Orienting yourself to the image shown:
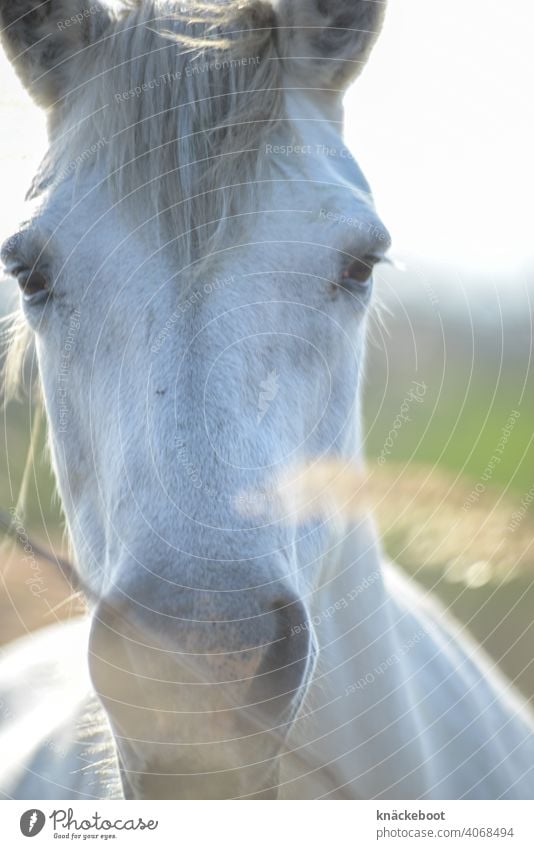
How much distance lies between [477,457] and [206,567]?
1.92 metres

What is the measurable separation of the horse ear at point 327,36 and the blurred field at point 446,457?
39 centimetres

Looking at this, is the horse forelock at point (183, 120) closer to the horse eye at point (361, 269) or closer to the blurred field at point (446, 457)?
the horse eye at point (361, 269)

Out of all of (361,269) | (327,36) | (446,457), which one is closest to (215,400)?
(361,269)

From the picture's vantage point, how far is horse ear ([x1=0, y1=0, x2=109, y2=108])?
3.48 feet

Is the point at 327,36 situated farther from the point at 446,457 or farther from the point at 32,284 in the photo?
A: the point at 446,457

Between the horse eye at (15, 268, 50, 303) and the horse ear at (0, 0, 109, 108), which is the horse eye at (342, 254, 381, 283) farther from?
Answer: the horse ear at (0, 0, 109, 108)

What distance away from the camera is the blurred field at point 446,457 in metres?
1.45

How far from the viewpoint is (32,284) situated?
977mm

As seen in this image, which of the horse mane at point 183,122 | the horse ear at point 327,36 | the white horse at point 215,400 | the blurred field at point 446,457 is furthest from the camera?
the blurred field at point 446,457

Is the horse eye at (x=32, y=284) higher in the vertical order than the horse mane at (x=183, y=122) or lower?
lower

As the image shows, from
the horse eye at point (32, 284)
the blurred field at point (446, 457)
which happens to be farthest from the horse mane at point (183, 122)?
the blurred field at point (446, 457)

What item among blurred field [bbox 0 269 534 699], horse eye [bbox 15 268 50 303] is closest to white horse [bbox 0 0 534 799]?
horse eye [bbox 15 268 50 303]

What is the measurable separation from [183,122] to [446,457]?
5.99ft

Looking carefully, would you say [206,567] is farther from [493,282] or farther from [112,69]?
[493,282]
